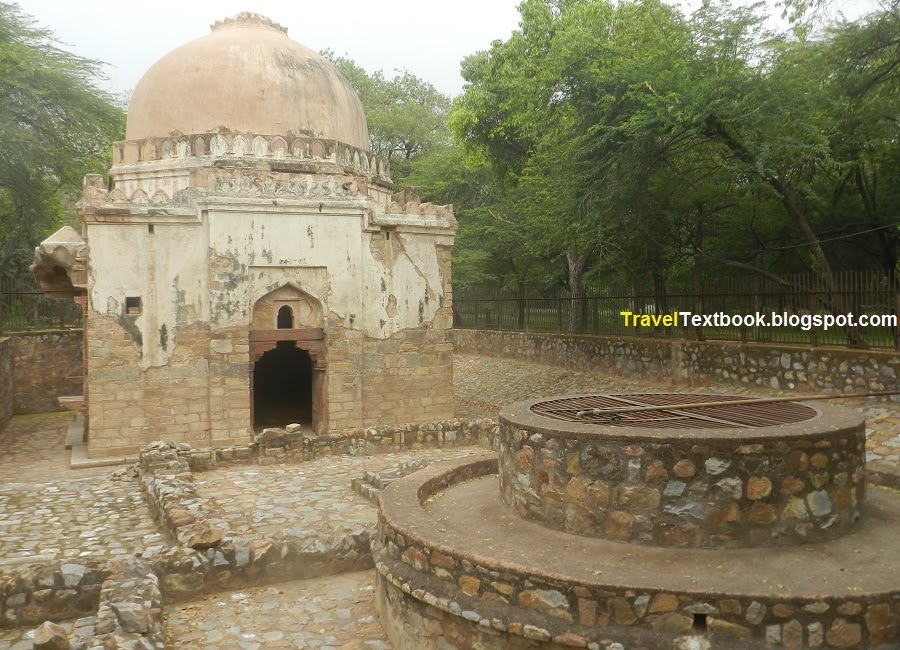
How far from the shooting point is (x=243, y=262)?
Result: 35.2 feet

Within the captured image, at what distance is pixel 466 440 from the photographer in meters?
10.2

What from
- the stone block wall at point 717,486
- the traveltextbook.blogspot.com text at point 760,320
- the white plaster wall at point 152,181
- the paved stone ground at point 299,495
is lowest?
the paved stone ground at point 299,495

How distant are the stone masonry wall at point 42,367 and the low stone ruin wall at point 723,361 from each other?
10.9 metres

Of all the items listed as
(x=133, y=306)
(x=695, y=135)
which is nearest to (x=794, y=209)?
(x=695, y=135)

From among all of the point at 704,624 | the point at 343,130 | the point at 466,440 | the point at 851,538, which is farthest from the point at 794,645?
the point at 343,130

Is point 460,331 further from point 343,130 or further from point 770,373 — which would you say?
point 770,373

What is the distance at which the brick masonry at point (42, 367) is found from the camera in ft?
53.5

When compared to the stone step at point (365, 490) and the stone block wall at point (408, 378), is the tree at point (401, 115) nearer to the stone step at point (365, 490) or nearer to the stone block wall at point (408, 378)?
the stone block wall at point (408, 378)

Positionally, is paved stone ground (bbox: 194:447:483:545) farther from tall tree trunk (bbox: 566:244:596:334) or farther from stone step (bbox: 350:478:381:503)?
tall tree trunk (bbox: 566:244:596:334)

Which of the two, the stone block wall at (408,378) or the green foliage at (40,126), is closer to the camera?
the stone block wall at (408,378)

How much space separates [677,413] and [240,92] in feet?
31.8

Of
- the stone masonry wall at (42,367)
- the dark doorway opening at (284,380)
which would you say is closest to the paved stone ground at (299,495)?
the dark doorway opening at (284,380)

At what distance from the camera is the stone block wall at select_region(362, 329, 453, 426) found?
37.6 feet

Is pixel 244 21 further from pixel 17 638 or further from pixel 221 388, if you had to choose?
pixel 17 638
